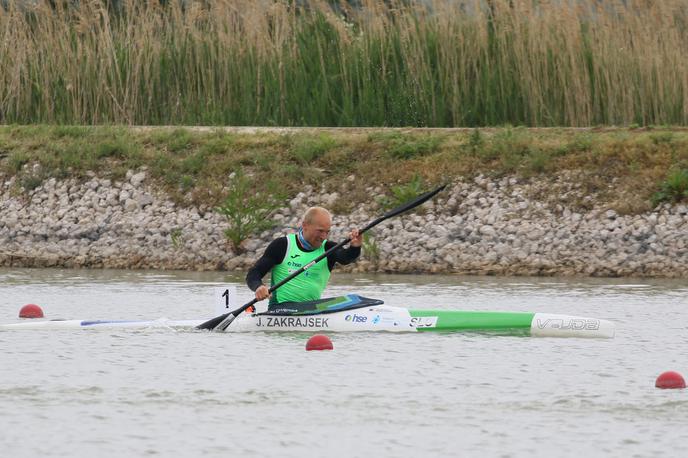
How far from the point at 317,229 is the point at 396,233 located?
236 inches

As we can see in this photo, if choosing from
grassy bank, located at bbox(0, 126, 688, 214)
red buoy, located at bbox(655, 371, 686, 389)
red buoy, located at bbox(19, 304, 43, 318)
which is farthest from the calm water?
grassy bank, located at bbox(0, 126, 688, 214)

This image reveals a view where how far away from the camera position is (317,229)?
1445cm

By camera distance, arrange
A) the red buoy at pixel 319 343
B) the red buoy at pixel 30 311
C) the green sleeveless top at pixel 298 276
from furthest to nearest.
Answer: the red buoy at pixel 30 311 → the green sleeveless top at pixel 298 276 → the red buoy at pixel 319 343

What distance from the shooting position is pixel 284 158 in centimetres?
2223

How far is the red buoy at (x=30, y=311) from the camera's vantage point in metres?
15.1

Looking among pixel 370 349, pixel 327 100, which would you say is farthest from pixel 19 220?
pixel 370 349

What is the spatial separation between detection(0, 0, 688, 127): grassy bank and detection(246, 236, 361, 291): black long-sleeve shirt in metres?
8.42

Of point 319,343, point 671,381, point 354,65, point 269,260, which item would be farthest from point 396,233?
point 671,381

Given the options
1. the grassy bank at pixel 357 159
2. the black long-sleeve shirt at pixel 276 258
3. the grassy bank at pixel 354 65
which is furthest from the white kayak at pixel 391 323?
the grassy bank at pixel 354 65

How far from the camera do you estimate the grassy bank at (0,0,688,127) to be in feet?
73.4

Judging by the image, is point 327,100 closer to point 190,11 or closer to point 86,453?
point 190,11

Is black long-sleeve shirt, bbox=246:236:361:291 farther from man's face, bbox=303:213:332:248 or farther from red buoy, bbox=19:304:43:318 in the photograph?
red buoy, bbox=19:304:43:318

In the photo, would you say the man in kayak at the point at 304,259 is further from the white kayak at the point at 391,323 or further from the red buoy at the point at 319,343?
the red buoy at the point at 319,343

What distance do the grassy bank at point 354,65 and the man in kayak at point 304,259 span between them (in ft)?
27.4
